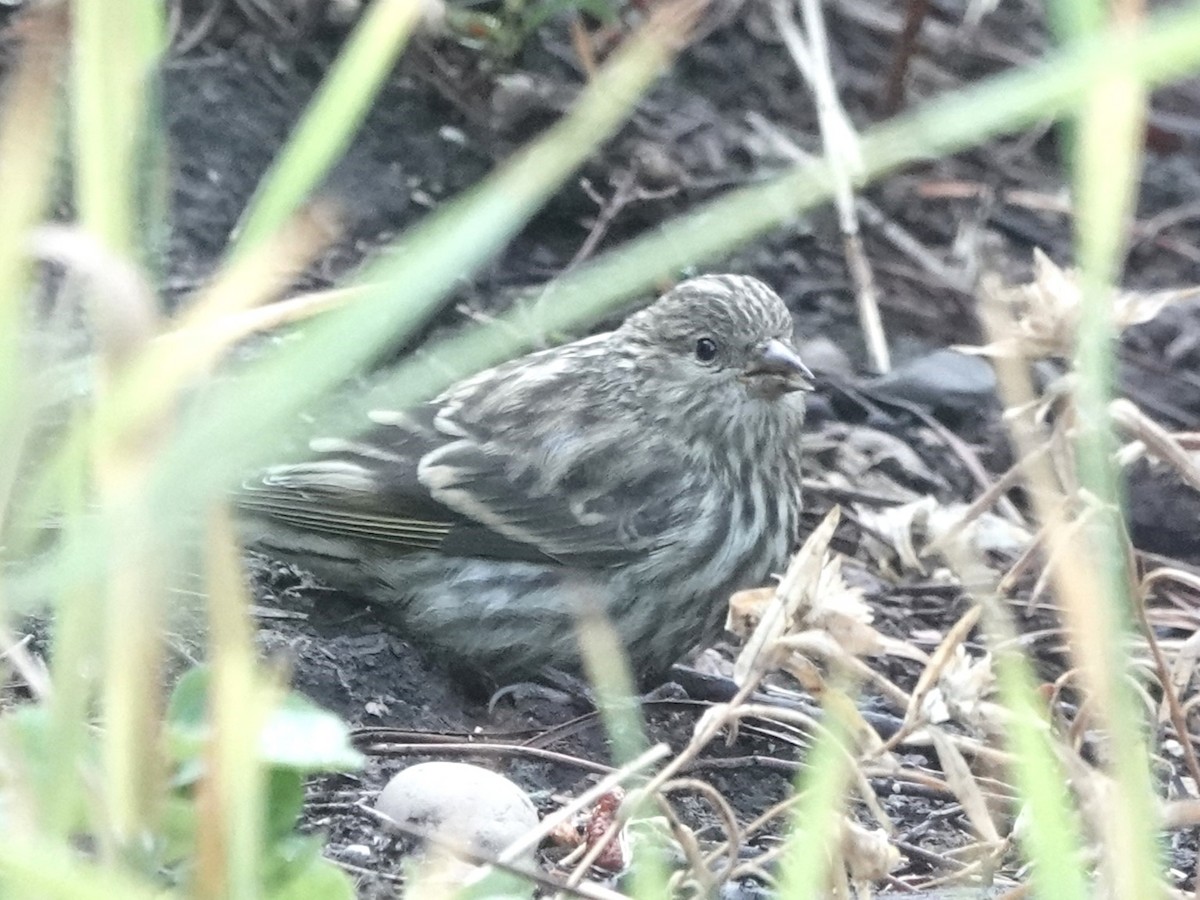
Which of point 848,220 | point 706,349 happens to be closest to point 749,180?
point 848,220

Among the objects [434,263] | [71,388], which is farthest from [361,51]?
[71,388]

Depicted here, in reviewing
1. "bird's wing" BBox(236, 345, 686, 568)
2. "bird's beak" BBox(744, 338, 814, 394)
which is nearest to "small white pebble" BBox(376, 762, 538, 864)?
"bird's wing" BBox(236, 345, 686, 568)

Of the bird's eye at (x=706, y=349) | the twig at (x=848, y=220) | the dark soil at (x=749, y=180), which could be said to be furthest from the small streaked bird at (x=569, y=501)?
the twig at (x=848, y=220)

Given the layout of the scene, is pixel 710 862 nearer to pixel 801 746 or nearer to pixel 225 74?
pixel 801 746

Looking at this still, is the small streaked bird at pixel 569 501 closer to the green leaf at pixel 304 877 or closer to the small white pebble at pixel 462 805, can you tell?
the small white pebble at pixel 462 805

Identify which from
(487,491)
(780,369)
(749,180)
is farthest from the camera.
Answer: (749,180)

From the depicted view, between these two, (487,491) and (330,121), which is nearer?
(330,121)

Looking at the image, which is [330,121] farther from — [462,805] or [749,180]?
[749,180]
